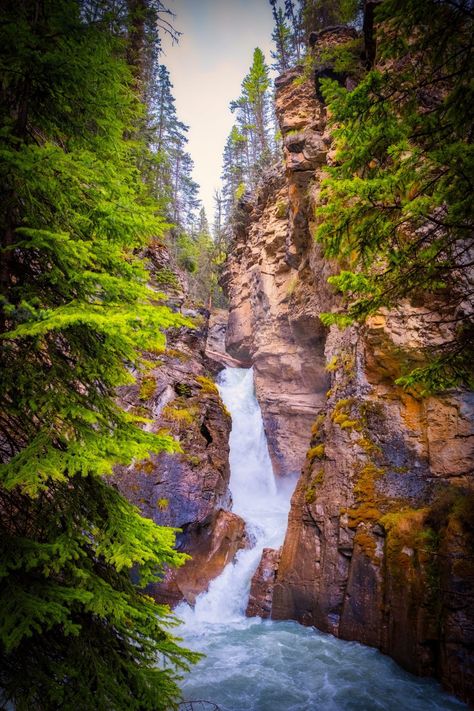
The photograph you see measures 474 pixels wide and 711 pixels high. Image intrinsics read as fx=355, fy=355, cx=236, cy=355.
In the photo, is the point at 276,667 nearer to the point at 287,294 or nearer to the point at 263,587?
the point at 263,587

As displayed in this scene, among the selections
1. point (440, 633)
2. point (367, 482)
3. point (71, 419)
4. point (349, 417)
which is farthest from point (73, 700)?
point (349, 417)

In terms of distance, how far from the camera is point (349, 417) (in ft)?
36.9

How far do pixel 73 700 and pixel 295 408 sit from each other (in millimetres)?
20343

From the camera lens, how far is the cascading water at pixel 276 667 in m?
7.09

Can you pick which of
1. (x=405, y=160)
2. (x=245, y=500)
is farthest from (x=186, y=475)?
(x=405, y=160)

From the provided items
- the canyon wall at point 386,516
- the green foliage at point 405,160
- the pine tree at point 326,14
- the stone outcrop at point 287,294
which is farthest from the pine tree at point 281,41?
the green foliage at point 405,160

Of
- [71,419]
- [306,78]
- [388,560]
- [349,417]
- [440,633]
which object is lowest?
[440,633]

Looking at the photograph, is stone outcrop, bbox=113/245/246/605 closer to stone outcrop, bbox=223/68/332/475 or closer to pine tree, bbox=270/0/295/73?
stone outcrop, bbox=223/68/332/475

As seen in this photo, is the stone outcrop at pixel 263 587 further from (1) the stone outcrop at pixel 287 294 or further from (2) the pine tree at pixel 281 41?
(2) the pine tree at pixel 281 41

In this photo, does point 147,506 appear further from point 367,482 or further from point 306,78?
point 306,78

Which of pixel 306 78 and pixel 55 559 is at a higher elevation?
pixel 306 78

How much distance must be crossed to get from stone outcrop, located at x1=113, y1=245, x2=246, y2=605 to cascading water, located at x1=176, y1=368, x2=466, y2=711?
28.6 inches

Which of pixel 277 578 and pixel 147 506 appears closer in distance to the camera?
pixel 277 578

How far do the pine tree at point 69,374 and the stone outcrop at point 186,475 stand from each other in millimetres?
7262
